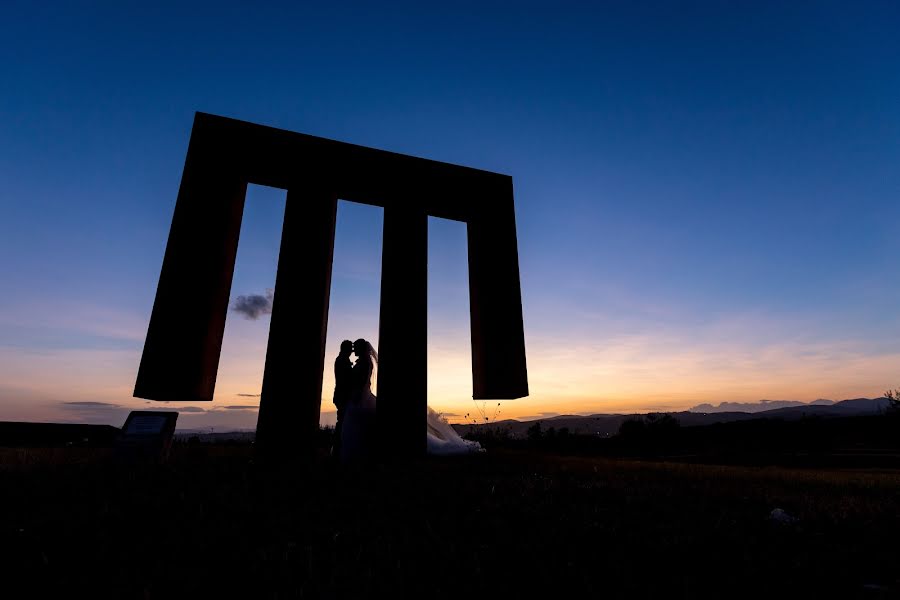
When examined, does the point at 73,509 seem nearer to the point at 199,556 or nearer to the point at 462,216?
the point at 199,556

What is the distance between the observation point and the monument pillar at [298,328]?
294 inches

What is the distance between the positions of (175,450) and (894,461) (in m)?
16.7

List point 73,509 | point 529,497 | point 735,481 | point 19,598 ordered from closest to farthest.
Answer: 1. point 19,598
2. point 73,509
3. point 529,497
4. point 735,481

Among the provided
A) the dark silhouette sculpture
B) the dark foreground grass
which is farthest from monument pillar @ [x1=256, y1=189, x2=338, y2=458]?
the dark foreground grass

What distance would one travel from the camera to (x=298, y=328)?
785cm

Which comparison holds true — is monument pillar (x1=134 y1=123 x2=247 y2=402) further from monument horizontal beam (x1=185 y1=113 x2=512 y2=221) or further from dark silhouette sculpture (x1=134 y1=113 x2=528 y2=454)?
monument horizontal beam (x1=185 y1=113 x2=512 y2=221)

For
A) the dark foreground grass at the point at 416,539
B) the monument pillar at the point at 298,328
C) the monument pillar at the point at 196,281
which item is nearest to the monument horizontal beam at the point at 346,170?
the monument pillar at the point at 196,281

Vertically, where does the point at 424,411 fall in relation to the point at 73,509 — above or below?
above

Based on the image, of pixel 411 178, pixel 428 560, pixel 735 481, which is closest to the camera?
pixel 428 560

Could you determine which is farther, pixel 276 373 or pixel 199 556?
pixel 276 373

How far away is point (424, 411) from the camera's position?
8320 millimetres

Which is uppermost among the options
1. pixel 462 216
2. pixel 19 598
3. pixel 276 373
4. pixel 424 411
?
pixel 462 216

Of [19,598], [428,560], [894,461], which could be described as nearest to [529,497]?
[428,560]

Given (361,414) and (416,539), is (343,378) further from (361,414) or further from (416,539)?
(416,539)
